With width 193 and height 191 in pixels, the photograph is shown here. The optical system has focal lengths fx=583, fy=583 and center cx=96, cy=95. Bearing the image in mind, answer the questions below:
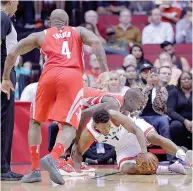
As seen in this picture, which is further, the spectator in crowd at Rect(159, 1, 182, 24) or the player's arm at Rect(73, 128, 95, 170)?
the spectator in crowd at Rect(159, 1, 182, 24)

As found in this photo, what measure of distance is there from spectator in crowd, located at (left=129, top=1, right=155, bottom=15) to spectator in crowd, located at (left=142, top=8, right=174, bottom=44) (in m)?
1.65

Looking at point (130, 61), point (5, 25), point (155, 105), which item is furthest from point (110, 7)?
point (5, 25)

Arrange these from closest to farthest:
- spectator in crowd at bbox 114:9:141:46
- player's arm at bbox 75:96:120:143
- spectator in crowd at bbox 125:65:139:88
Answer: player's arm at bbox 75:96:120:143 → spectator in crowd at bbox 125:65:139:88 → spectator in crowd at bbox 114:9:141:46

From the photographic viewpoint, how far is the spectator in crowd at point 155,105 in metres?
8.20

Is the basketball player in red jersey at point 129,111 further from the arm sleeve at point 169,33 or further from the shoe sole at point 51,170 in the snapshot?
the arm sleeve at point 169,33

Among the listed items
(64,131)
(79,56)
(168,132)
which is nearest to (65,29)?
(79,56)

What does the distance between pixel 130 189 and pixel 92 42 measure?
4.85 ft

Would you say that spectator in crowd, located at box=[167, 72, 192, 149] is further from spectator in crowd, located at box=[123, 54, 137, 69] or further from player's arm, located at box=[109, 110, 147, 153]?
player's arm, located at box=[109, 110, 147, 153]

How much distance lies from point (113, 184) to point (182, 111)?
11.1ft

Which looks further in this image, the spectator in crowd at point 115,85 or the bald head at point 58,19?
the spectator in crowd at point 115,85

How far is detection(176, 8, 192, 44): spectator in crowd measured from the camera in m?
12.0

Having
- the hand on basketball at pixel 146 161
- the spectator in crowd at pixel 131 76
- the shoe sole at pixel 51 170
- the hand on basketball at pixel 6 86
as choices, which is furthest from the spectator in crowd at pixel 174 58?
the shoe sole at pixel 51 170

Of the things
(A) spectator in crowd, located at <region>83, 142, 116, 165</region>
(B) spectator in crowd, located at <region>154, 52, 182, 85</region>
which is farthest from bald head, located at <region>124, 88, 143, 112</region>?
(B) spectator in crowd, located at <region>154, 52, 182, 85</region>

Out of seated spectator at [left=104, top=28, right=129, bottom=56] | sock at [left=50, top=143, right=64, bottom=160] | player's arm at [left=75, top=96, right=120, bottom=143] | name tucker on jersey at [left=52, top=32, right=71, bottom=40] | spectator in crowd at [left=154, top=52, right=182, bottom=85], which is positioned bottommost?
sock at [left=50, top=143, right=64, bottom=160]
